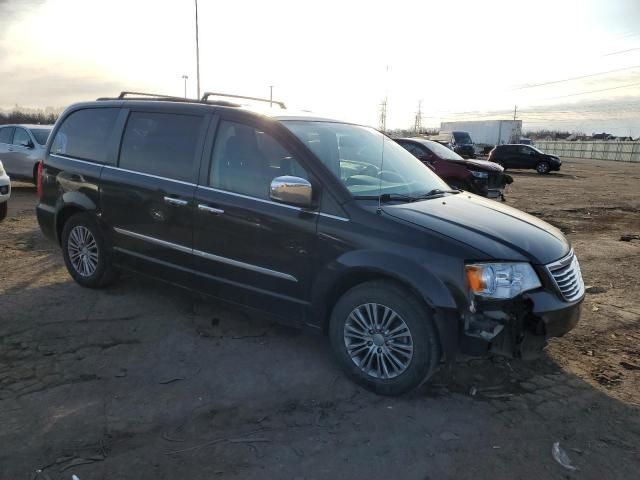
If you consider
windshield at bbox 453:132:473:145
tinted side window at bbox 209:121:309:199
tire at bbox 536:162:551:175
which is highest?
windshield at bbox 453:132:473:145

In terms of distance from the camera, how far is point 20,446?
288cm

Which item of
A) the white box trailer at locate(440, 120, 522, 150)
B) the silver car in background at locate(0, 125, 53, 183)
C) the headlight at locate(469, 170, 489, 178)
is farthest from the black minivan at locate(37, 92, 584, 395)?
the white box trailer at locate(440, 120, 522, 150)

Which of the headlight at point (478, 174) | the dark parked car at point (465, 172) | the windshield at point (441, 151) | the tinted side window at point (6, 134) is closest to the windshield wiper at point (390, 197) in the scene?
the dark parked car at point (465, 172)

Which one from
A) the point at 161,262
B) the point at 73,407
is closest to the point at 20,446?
the point at 73,407

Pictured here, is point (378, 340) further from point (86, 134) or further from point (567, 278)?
point (86, 134)

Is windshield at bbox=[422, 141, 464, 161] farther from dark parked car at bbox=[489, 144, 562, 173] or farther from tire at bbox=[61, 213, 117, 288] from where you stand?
dark parked car at bbox=[489, 144, 562, 173]

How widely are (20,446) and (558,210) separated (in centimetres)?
1248

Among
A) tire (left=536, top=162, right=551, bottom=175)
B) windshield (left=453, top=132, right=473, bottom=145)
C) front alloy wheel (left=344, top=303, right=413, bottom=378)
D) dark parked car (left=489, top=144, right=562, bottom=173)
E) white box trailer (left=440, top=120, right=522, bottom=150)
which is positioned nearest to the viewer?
front alloy wheel (left=344, top=303, right=413, bottom=378)

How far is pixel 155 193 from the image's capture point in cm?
454

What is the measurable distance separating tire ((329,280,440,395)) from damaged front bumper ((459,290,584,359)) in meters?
A: 0.23

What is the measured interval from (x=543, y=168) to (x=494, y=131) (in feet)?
111

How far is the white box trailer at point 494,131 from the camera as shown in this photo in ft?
199

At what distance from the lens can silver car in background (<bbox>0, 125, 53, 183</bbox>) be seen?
12938 millimetres

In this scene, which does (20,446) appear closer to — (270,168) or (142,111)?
(270,168)
